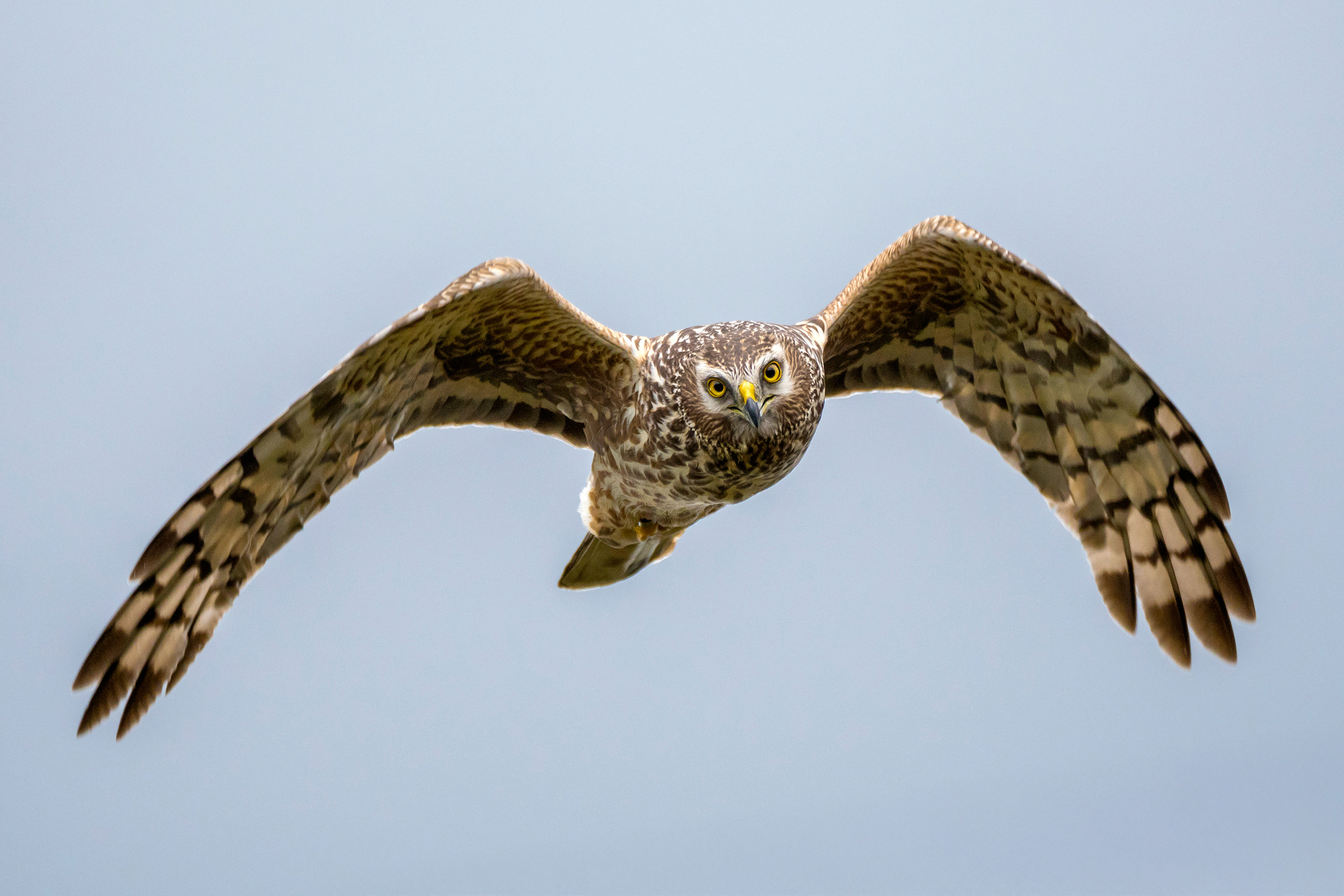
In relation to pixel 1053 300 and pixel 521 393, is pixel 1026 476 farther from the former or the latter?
pixel 521 393

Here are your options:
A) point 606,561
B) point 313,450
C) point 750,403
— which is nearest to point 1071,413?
point 750,403

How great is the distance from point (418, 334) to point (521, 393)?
2.15ft

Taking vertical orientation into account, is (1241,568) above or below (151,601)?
above

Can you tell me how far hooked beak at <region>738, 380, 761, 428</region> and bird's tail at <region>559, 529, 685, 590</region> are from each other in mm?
990

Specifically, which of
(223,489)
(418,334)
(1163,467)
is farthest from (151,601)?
(1163,467)

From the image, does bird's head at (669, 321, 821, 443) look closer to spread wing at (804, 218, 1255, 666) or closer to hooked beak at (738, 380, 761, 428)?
hooked beak at (738, 380, 761, 428)

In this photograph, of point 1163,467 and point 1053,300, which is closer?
point 1053,300

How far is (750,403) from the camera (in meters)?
2.99

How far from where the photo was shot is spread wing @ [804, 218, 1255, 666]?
3463mm

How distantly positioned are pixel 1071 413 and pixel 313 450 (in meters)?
2.33

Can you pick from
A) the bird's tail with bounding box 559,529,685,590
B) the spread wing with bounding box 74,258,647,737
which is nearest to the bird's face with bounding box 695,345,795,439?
the spread wing with bounding box 74,258,647,737

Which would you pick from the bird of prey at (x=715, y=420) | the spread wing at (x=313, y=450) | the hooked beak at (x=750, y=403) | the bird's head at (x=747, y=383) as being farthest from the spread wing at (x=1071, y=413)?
the spread wing at (x=313, y=450)

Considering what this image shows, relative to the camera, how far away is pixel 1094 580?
367 centimetres

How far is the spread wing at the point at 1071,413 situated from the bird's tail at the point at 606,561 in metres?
0.89
